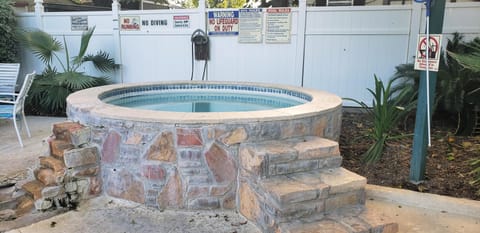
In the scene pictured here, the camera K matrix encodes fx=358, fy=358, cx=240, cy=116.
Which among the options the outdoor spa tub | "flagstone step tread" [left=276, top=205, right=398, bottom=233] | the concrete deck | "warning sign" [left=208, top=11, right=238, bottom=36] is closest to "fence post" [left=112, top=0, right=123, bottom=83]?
"warning sign" [left=208, top=11, right=238, bottom=36]

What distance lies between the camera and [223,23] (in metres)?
5.63

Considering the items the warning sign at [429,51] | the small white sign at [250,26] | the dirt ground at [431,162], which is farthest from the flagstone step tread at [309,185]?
the small white sign at [250,26]

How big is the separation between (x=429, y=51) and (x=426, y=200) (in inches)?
42.2

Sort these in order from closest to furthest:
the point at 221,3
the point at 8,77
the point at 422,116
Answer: the point at 422,116 → the point at 8,77 → the point at 221,3

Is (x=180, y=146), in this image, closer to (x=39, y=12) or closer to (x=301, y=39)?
(x=301, y=39)

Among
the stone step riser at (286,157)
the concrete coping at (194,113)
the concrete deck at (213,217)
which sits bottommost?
the concrete deck at (213,217)

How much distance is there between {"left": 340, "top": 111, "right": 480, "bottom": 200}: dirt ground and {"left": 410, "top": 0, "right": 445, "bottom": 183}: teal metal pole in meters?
0.11

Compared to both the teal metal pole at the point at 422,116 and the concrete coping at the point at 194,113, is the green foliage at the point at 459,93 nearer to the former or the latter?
the teal metal pole at the point at 422,116

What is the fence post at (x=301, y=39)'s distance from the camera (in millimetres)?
5305

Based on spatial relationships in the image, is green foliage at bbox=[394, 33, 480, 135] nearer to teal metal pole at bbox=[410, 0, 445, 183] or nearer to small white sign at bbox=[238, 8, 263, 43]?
teal metal pole at bbox=[410, 0, 445, 183]

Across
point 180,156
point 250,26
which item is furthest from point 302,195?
point 250,26

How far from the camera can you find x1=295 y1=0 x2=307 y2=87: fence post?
17.4 feet

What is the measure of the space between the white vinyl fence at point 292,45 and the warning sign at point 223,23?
3.8 inches

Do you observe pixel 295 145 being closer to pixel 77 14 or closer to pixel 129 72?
pixel 129 72
